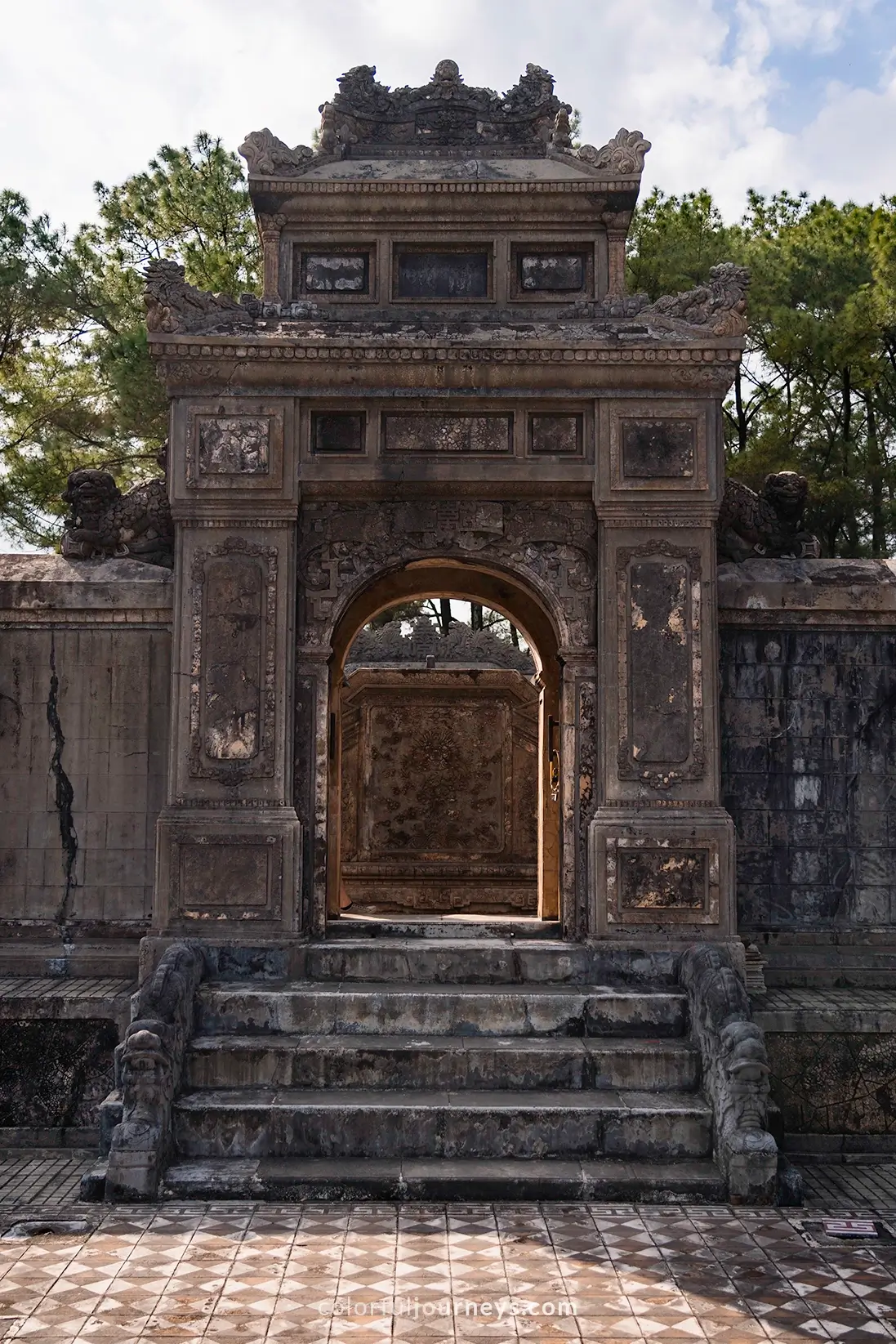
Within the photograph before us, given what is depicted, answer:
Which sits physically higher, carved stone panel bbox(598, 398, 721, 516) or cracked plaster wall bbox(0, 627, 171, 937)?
carved stone panel bbox(598, 398, 721, 516)

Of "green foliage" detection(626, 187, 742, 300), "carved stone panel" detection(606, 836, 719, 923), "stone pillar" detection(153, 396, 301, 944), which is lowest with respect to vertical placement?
"carved stone panel" detection(606, 836, 719, 923)

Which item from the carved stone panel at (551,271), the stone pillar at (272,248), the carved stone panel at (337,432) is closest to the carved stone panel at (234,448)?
the carved stone panel at (337,432)

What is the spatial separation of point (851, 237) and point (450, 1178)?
56.0ft

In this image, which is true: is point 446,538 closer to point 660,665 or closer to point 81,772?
point 660,665

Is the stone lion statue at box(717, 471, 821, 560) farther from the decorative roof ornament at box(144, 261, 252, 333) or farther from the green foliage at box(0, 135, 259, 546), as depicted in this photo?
the green foliage at box(0, 135, 259, 546)

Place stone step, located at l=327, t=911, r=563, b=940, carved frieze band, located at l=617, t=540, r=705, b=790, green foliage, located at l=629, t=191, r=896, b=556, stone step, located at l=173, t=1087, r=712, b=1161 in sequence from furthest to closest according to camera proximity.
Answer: green foliage, located at l=629, t=191, r=896, b=556 → stone step, located at l=327, t=911, r=563, b=940 → carved frieze band, located at l=617, t=540, r=705, b=790 → stone step, located at l=173, t=1087, r=712, b=1161

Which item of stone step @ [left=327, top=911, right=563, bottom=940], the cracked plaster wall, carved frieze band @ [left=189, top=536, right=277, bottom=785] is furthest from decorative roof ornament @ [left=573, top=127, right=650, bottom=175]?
stone step @ [left=327, top=911, right=563, bottom=940]

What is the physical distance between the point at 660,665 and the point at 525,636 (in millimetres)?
2692

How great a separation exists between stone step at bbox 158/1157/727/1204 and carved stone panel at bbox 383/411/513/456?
15.6 ft

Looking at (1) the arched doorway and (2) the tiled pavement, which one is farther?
(1) the arched doorway

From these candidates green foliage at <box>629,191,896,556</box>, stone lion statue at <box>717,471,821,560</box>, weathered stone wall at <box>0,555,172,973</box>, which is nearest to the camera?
weathered stone wall at <box>0,555,172,973</box>

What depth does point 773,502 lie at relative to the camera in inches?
415

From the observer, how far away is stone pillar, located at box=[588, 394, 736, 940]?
9.20 metres

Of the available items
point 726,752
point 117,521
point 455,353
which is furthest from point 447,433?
point 726,752
